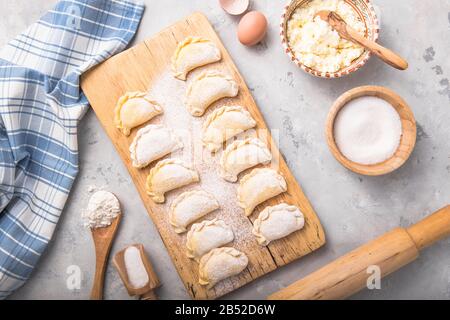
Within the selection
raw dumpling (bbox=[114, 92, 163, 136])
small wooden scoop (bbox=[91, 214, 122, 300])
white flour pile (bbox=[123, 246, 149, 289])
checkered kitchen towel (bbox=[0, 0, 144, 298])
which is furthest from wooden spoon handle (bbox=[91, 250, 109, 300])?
raw dumpling (bbox=[114, 92, 163, 136])

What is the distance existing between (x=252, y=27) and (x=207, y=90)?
30cm

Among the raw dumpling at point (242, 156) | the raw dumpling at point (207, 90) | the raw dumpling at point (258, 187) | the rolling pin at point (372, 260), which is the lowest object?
the rolling pin at point (372, 260)

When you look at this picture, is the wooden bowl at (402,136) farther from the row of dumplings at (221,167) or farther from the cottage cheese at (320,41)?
the row of dumplings at (221,167)

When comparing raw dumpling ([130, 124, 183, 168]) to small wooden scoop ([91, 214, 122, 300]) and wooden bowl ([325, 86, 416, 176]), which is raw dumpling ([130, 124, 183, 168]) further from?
wooden bowl ([325, 86, 416, 176])

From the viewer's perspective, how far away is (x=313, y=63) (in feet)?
5.92

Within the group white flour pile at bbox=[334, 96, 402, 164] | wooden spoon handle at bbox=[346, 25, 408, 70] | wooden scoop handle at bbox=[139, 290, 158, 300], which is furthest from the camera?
wooden scoop handle at bbox=[139, 290, 158, 300]

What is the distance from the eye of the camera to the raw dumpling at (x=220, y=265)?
180 centimetres

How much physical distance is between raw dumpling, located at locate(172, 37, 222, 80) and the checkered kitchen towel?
242 mm

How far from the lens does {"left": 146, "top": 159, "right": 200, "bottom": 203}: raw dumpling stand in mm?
1838

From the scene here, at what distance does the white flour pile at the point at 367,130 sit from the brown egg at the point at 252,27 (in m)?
0.44

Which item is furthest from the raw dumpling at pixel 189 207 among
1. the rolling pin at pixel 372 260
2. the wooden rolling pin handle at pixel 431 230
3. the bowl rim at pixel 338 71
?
the wooden rolling pin handle at pixel 431 230

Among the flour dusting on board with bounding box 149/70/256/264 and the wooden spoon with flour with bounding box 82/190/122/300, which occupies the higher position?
the flour dusting on board with bounding box 149/70/256/264
